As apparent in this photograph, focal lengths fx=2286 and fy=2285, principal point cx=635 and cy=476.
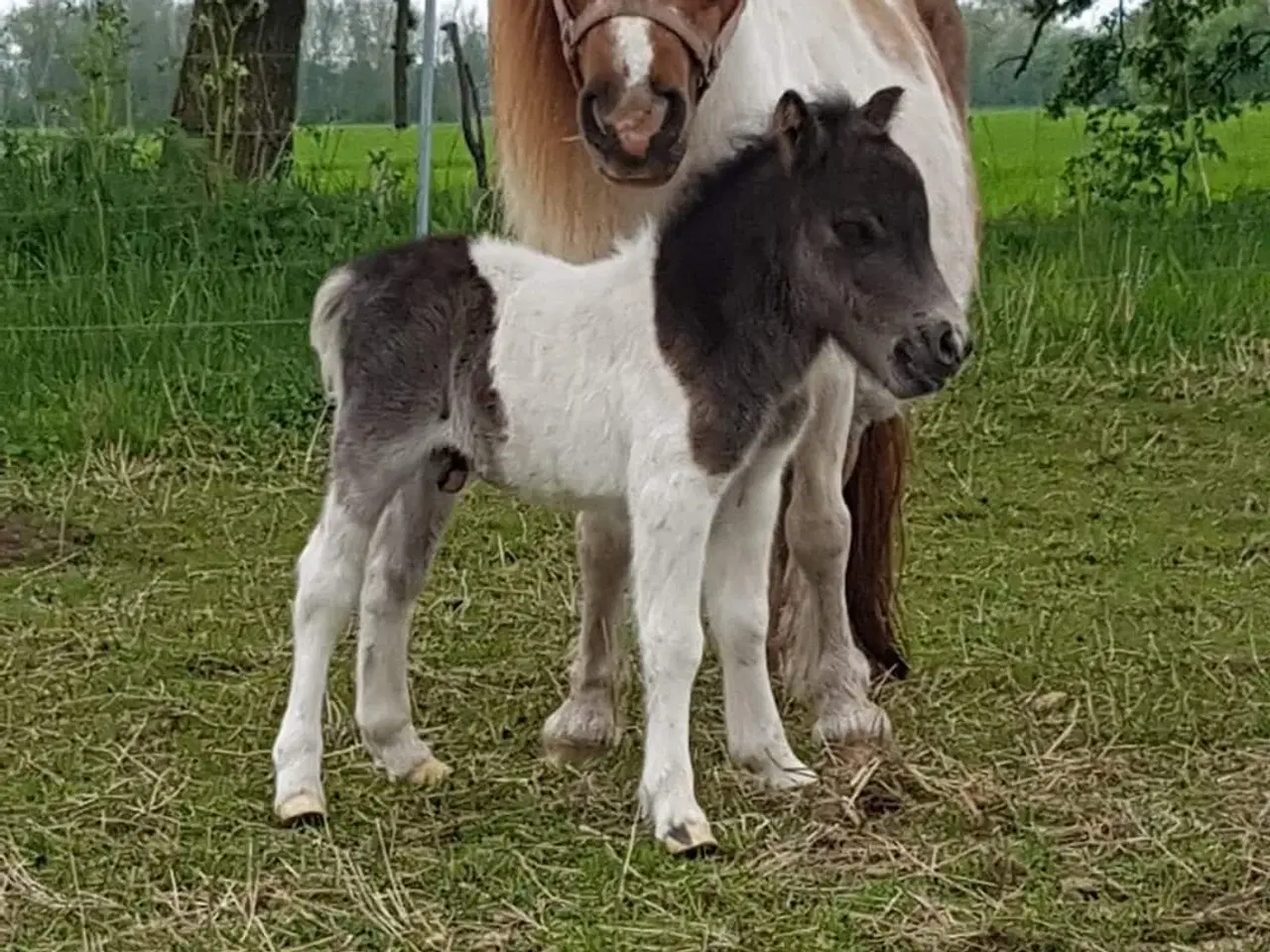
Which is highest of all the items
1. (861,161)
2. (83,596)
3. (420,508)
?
(861,161)

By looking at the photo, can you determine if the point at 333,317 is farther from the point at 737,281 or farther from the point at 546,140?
the point at 737,281

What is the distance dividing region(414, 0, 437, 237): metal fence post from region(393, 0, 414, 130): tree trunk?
182cm

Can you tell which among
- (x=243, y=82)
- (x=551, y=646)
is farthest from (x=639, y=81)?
(x=243, y=82)

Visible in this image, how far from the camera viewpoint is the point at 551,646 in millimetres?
5500

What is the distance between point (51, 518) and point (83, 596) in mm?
839

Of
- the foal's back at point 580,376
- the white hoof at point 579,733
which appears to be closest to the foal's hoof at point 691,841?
the foal's back at point 580,376

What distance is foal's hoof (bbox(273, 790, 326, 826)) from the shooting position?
3.97 m

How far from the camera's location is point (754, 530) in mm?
4027

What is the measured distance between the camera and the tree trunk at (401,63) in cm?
977

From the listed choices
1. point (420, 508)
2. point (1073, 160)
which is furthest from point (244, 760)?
point (1073, 160)

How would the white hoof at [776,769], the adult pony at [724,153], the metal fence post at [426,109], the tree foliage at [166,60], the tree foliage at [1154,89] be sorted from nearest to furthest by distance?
the adult pony at [724,153], the white hoof at [776,769], the metal fence post at [426,109], the tree foliage at [166,60], the tree foliage at [1154,89]

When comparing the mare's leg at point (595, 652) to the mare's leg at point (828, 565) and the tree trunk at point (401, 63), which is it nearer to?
the mare's leg at point (828, 565)

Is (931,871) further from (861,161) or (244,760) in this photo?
(244,760)

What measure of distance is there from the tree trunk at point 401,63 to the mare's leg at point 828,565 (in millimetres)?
5509
